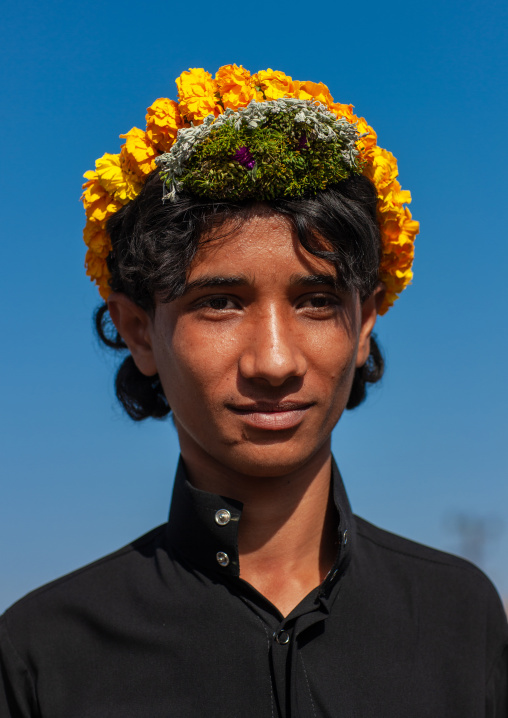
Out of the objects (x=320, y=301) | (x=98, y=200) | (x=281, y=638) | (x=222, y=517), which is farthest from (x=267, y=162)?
(x=281, y=638)

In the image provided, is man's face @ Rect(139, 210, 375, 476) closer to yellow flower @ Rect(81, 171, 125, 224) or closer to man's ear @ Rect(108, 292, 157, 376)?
man's ear @ Rect(108, 292, 157, 376)

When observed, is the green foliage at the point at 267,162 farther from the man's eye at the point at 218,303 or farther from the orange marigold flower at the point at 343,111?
the man's eye at the point at 218,303

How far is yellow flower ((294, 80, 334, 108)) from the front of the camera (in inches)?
154

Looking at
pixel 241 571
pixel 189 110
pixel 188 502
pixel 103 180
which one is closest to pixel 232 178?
pixel 189 110

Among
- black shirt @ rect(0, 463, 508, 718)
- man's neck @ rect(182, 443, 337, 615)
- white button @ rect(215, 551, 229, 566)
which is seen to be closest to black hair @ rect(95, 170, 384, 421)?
man's neck @ rect(182, 443, 337, 615)

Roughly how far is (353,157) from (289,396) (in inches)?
46.5

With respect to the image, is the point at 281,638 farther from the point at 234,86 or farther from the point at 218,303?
the point at 234,86

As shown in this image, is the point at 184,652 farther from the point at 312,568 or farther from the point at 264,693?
the point at 312,568

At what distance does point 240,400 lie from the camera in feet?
11.3

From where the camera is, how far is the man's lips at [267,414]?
345 cm

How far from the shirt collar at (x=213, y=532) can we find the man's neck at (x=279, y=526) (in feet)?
0.33

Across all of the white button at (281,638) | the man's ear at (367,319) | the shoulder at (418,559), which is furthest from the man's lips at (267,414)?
the shoulder at (418,559)

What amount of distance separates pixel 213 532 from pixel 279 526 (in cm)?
33

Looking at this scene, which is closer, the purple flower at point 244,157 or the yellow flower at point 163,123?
the purple flower at point 244,157
